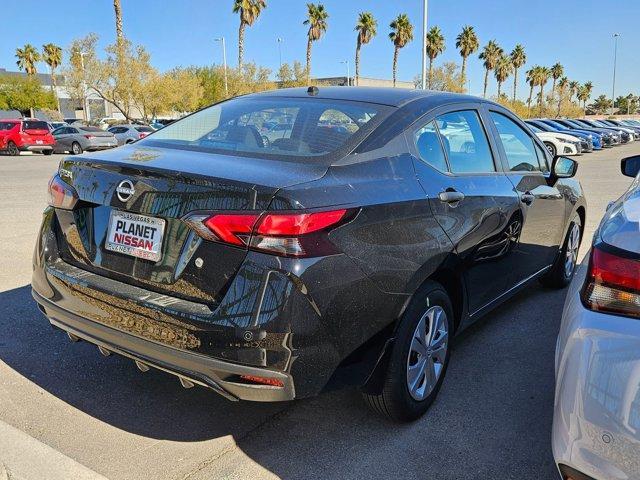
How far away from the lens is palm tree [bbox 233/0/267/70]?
45.1 metres

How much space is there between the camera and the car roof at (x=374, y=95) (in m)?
3.30

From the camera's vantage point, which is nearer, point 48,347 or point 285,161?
point 285,161

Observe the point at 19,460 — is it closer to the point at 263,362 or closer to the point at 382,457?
the point at 263,362

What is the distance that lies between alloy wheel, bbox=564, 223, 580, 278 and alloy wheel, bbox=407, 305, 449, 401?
2.61 meters

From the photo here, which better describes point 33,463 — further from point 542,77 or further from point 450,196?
point 542,77

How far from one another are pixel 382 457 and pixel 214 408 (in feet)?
3.25

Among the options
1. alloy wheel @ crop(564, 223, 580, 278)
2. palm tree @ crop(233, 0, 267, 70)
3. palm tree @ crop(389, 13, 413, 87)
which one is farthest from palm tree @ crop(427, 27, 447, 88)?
alloy wheel @ crop(564, 223, 580, 278)

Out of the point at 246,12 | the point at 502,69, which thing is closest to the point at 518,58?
the point at 502,69

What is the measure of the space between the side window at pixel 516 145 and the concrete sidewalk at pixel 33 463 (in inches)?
127

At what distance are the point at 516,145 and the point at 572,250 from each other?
1.66 m

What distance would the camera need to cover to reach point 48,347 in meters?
3.83

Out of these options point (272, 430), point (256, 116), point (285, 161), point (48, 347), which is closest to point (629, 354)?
point (285, 161)

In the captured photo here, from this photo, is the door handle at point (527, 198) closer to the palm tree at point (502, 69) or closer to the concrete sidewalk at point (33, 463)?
the concrete sidewalk at point (33, 463)

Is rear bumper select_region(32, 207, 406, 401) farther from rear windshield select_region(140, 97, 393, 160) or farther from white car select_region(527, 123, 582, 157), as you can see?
white car select_region(527, 123, 582, 157)
